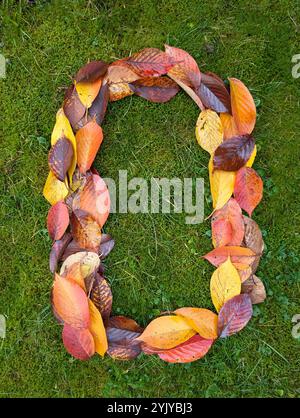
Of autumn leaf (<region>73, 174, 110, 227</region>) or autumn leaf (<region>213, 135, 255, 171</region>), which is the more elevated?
autumn leaf (<region>213, 135, 255, 171</region>)

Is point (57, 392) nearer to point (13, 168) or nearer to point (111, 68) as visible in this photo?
point (13, 168)

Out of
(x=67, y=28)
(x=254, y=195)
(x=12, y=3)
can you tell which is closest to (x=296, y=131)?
(x=254, y=195)

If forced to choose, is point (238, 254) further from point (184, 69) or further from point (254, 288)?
point (184, 69)

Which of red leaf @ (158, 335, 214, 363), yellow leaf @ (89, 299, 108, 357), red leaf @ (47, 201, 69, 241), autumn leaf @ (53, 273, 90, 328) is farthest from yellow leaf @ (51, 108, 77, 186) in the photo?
red leaf @ (158, 335, 214, 363)

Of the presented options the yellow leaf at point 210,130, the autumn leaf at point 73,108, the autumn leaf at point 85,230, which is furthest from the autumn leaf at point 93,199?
the yellow leaf at point 210,130

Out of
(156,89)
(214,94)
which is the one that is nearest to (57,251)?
(156,89)

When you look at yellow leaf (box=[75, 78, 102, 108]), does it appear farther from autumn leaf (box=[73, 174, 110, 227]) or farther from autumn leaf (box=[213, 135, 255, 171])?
autumn leaf (box=[213, 135, 255, 171])
